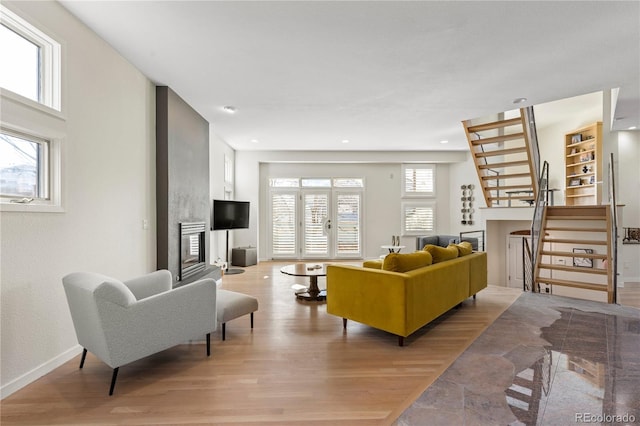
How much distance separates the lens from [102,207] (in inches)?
114

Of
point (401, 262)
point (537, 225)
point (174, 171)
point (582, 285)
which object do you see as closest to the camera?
point (401, 262)

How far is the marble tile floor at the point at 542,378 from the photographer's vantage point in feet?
6.02

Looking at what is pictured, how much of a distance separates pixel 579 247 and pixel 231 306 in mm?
6017

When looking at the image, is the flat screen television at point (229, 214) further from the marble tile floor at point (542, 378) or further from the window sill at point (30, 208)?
the marble tile floor at point (542, 378)

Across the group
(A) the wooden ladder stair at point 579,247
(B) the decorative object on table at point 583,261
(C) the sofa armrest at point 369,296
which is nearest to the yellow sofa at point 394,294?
(C) the sofa armrest at point 369,296

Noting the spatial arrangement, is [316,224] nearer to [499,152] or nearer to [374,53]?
[499,152]

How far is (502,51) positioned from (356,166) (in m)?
5.18

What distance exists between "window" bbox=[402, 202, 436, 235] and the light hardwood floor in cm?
479

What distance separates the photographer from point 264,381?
7.32 ft

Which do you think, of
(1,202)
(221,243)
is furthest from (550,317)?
(221,243)

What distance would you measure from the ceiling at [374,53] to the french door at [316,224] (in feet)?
10.7

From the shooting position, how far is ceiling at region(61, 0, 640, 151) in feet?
7.79

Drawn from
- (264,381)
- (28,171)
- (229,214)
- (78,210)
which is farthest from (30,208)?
(229,214)

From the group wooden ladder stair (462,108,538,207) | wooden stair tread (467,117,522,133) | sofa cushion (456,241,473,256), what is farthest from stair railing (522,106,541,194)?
sofa cushion (456,241,473,256)
